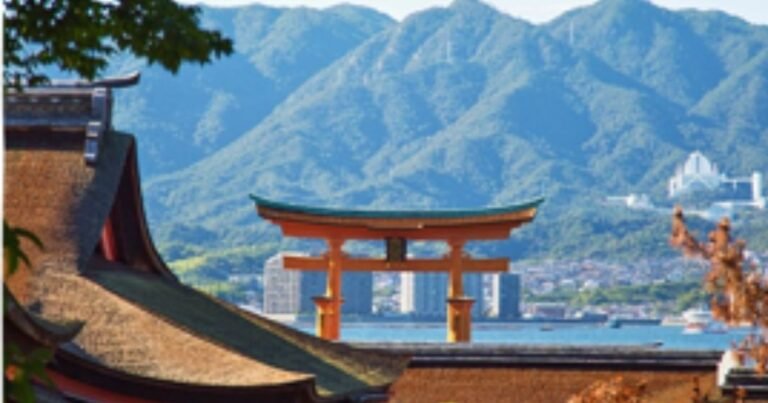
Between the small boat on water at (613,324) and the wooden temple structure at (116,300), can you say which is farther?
the small boat on water at (613,324)

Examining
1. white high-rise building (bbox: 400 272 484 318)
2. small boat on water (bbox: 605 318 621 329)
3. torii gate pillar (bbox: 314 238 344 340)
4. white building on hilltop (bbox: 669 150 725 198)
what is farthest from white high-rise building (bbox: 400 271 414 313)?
torii gate pillar (bbox: 314 238 344 340)

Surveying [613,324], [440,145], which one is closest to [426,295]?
[613,324]

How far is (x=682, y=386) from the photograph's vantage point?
20.3 meters

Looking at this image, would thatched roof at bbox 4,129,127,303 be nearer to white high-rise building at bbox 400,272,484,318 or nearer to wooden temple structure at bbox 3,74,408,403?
wooden temple structure at bbox 3,74,408,403

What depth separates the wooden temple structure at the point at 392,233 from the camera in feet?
78.0

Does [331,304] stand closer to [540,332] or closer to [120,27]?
[120,27]

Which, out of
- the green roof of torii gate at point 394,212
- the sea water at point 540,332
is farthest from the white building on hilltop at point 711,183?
the green roof of torii gate at point 394,212

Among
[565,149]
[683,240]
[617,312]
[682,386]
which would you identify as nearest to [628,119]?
[565,149]

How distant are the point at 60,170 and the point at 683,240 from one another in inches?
322

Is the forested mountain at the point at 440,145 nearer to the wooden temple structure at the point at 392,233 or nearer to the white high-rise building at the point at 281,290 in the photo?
the white high-rise building at the point at 281,290

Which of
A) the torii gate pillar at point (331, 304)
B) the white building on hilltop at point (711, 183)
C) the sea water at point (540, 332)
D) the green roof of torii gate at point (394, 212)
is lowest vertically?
the sea water at point (540, 332)

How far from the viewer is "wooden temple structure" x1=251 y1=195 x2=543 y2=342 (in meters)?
23.8

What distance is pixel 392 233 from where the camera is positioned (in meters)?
24.2

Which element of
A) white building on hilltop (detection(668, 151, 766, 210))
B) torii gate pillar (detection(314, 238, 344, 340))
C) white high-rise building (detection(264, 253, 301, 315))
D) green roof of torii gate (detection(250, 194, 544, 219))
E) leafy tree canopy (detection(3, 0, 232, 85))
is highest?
leafy tree canopy (detection(3, 0, 232, 85))
